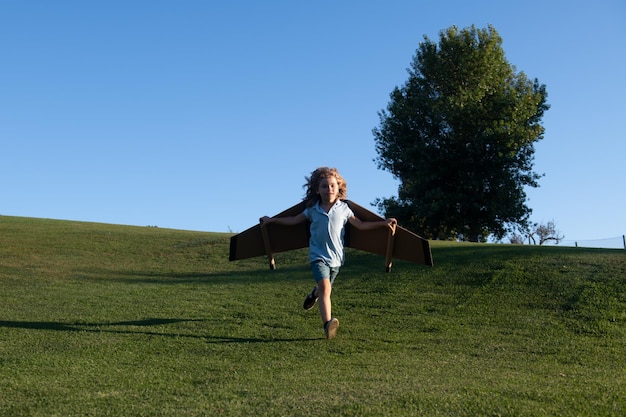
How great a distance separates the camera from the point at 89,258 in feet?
61.6

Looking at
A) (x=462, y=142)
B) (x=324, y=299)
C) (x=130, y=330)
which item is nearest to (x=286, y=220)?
(x=324, y=299)

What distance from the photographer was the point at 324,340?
8070 millimetres

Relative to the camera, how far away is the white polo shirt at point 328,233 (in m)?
8.59

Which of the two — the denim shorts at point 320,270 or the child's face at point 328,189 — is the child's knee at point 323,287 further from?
the child's face at point 328,189

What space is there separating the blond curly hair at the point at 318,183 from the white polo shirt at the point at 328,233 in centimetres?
15

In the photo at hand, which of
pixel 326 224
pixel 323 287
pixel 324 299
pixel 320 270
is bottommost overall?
pixel 324 299

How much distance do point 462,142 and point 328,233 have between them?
27.8m

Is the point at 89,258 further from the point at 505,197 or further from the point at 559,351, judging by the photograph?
the point at 505,197

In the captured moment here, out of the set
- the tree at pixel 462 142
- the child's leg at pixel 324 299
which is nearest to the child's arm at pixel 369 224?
the child's leg at pixel 324 299

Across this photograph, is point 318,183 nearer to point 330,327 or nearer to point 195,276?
point 330,327

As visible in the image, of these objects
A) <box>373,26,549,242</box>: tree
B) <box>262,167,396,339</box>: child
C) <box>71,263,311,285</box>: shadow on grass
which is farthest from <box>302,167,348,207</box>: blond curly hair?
<box>373,26,549,242</box>: tree

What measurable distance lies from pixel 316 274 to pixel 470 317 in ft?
10.0

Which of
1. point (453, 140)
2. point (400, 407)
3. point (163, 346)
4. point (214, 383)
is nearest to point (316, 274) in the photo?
point (163, 346)

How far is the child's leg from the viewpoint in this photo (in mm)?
8156
